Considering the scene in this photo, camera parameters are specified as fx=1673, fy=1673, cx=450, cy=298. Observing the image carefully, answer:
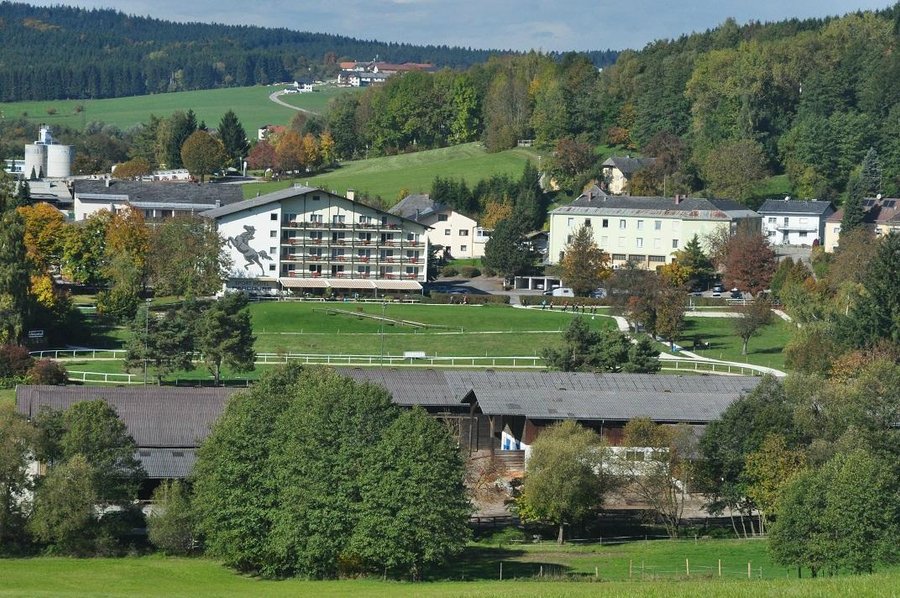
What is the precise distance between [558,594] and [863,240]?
62.5 metres

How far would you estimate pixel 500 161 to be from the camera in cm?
12875

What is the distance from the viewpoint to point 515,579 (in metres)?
38.9

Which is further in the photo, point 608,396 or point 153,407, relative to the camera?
point 608,396

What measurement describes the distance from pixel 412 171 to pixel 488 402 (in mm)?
76876

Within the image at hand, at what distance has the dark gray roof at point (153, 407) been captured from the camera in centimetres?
4878

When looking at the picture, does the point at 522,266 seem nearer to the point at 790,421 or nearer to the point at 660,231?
the point at 660,231

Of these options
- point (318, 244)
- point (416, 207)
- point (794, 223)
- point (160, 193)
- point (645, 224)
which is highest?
point (160, 193)

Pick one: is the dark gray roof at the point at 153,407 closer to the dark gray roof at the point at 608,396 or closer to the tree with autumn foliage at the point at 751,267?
the dark gray roof at the point at 608,396

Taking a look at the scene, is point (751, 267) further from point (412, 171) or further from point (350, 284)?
point (412, 171)

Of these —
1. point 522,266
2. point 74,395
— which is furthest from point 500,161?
point 74,395

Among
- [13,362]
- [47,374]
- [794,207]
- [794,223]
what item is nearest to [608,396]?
[47,374]

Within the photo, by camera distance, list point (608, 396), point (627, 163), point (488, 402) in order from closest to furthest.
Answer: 1. point (488, 402)
2. point (608, 396)
3. point (627, 163)

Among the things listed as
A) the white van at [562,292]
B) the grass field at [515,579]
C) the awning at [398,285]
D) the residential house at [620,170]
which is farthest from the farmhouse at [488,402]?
the residential house at [620,170]

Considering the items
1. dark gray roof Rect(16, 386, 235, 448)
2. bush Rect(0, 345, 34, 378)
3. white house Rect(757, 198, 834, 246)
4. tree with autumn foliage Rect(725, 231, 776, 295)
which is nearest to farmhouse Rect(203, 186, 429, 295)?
tree with autumn foliage Rect(725, 231, 776, 295)
